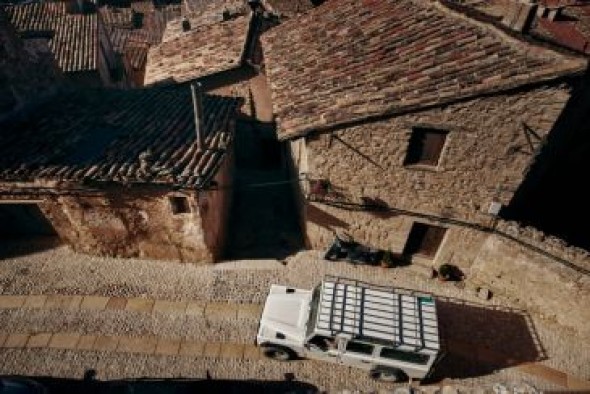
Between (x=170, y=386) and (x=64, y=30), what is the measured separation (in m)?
23.4

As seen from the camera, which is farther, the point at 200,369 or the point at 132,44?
the point at 132,44

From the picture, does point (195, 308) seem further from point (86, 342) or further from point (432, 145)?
point (432, 145)

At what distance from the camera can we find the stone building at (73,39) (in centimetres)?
2353

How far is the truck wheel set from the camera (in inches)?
494

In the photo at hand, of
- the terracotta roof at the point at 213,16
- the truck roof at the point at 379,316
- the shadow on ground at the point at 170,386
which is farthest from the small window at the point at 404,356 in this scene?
the terracotta roof at the point at 213,16

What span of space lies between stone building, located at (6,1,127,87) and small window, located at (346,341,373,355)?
67.0 ft

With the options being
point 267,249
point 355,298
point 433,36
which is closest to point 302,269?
point 267,249

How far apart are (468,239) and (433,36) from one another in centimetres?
720

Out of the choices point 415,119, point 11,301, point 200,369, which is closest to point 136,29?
point 11,301

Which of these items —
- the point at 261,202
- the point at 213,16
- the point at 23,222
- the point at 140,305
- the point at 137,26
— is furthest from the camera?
the point at 137,26

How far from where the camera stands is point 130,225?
1486cm

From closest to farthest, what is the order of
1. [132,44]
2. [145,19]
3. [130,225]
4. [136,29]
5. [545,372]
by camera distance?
[545,372] → [130,225] → [132,44] → [136,29] → [145,19]

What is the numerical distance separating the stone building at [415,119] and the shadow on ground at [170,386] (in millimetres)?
5889

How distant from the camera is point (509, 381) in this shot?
1261 cm
